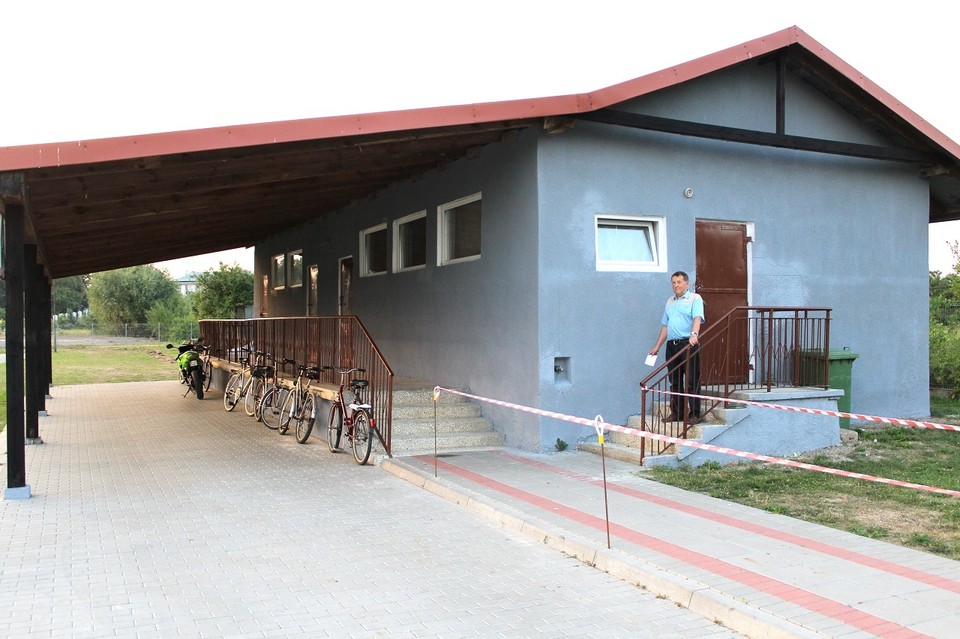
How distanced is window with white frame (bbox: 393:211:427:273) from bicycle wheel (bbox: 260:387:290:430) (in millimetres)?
2802

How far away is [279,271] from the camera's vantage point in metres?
22.2

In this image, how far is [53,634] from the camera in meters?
4.43

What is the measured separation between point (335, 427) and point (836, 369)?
6.68m

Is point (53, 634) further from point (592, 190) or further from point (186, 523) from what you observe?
point (592, 190)

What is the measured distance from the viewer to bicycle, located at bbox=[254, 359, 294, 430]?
41.5 ft

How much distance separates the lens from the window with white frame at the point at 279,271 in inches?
850

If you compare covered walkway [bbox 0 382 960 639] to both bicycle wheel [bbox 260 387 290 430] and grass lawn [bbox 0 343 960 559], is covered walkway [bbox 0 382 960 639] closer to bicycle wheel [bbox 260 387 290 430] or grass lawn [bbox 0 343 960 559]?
grass lawn [bbox 0 343 960 559]

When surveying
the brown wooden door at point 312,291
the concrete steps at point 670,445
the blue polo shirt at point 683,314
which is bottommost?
the concrete steps at point 670,445

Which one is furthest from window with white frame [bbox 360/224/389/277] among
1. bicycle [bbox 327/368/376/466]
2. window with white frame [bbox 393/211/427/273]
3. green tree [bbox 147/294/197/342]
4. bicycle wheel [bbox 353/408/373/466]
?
green tree [bbox 147/294/197/342]

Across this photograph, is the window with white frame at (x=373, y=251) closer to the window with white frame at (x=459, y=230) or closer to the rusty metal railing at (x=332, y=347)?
the rusty metal railing at (x=332, y=347)

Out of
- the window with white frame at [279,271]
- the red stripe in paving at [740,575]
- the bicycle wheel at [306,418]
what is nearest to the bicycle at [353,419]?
the bicycle wheel at [306,418]

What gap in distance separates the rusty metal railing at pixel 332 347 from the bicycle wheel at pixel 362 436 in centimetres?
18

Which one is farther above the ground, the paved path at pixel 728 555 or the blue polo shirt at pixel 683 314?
the blue polo shirt at pixel 683 314

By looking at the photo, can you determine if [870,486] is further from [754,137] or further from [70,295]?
[70,295]
